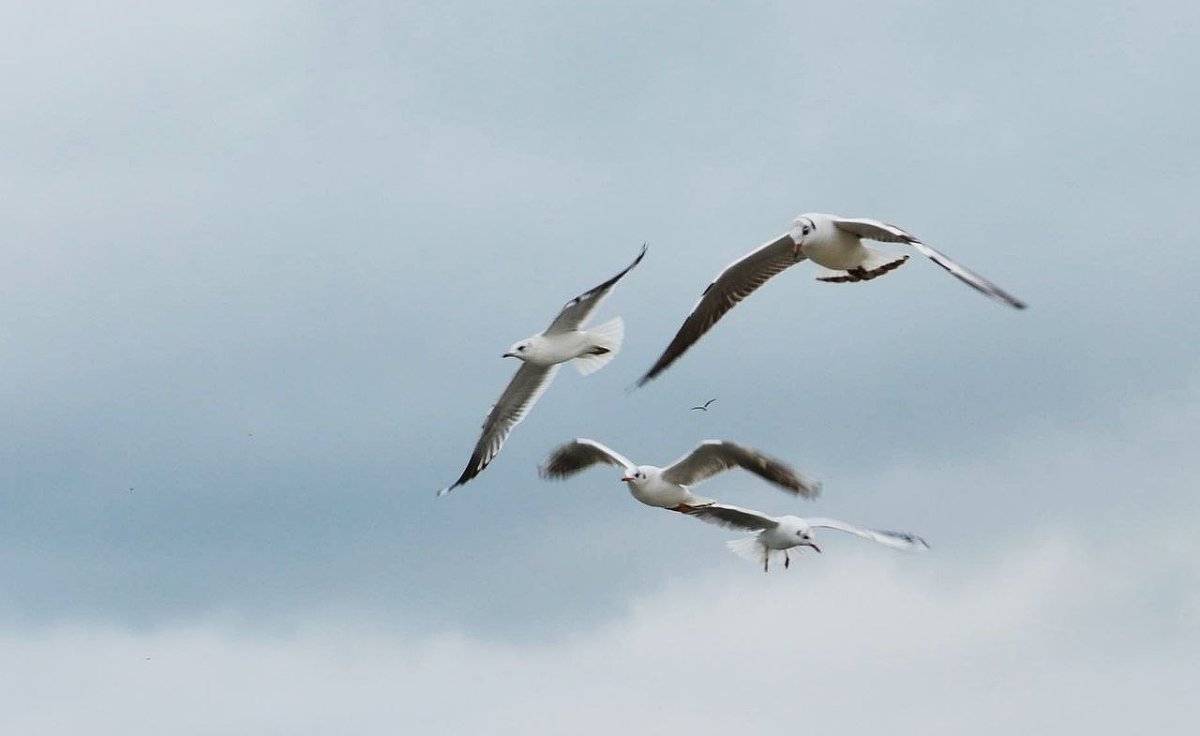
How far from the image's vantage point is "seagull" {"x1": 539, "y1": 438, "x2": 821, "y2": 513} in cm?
1967

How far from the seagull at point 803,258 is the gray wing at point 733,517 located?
243 centimetres

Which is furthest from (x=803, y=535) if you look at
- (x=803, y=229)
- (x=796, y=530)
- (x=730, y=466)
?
(x=803, y=229)

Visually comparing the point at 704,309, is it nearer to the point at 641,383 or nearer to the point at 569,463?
the point at 641,383

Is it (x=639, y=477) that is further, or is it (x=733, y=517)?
(x=733, y=517)

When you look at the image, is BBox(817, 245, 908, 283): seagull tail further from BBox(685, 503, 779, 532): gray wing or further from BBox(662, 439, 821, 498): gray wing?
BBox(685, 503, 779, 532): gray wing

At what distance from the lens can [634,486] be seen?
21016 mm

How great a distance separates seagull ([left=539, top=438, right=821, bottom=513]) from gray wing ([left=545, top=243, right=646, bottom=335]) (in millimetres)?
1699

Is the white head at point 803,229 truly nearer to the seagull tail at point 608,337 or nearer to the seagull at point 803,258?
the seagull at point 803,258

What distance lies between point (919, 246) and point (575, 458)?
6.58m

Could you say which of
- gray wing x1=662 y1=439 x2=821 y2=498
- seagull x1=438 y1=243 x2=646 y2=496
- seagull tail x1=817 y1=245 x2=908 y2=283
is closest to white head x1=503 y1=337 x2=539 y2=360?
seagull x1=438 y1=243 x2=646 y2=496

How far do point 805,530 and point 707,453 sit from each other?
2621mm

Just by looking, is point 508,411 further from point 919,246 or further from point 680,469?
point 919,246

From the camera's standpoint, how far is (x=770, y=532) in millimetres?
22781

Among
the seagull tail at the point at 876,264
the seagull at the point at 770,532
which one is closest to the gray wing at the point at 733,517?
the seagull at the point at 770,532
